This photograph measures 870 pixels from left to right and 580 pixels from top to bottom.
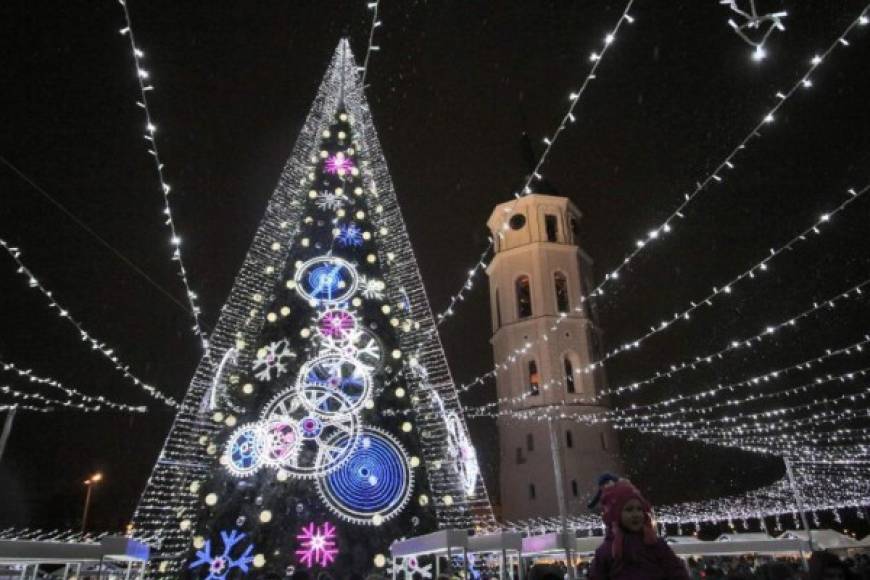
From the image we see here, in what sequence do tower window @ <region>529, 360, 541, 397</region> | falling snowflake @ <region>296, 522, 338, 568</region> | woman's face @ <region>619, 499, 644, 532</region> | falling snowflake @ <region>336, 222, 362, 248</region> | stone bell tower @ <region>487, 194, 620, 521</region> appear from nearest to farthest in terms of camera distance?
woman's face @ <region>619, 499, 644, 532</region>
falling snowflake @ <region>296, 522, 338, 568</region>
falling snowflake @ <region>336, 222, 362, 248</region>
stone bell tower @ <region>487, 194, 620, 521</region>
tower window @ <region>529, 360, 541, 397</region>

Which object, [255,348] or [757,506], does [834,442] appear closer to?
[757,506]

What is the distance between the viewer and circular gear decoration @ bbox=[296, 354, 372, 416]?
29.3ft

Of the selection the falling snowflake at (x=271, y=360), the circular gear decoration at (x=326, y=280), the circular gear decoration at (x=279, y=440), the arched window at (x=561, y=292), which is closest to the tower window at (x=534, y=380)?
the arched window at (x=561, y=292)

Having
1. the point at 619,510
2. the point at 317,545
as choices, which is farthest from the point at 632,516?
the point at 317,545

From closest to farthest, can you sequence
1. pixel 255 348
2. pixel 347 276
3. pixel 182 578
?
1. pixel 182 578
2. pixel 255 348
3. pixel 347 276

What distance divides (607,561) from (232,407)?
7.07 metres

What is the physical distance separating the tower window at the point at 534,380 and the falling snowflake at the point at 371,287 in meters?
16.8

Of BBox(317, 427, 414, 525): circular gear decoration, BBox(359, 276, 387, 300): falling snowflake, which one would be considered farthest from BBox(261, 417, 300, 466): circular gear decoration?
BBox(359, 276, 387, 300): falling snowflake

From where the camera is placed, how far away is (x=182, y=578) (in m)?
7.67

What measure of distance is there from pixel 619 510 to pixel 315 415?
6.67 metres

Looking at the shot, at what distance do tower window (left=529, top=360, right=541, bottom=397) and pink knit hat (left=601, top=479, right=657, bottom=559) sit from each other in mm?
23079

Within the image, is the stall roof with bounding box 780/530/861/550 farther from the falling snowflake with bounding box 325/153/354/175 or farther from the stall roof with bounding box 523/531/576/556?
the falling snowflake with bounding box 325/153/354/175

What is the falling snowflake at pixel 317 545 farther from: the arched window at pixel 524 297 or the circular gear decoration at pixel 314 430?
the arched window at pixel 524 297

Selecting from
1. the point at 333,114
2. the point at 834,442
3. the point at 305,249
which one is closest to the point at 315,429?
the point at 305,249
